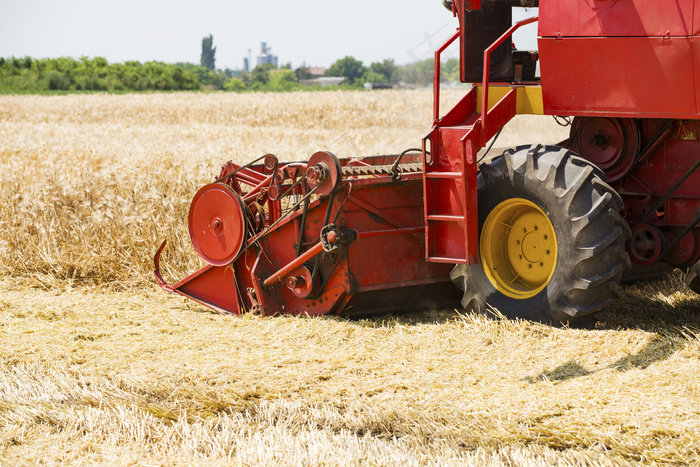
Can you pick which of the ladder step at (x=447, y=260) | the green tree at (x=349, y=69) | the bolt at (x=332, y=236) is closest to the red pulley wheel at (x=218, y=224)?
the bolt at (x=332, y=236)

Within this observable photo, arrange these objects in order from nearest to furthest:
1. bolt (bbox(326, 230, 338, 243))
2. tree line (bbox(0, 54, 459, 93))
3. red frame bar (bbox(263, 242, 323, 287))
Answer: bolt (bbox(326, 230, 338, 243)) < red frame bar (bbox(263, 242, 323, 287)) < tree line (bbox(0, 54, 459, 93))

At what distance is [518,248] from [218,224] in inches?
94.0

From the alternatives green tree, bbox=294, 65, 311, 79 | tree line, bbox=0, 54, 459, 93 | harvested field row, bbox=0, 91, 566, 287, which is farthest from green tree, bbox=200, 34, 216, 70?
harvested field row, bbox=0, 91, 566, 287

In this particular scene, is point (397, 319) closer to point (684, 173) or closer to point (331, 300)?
point (331, 300)

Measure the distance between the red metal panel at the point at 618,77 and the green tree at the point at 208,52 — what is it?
481 ft

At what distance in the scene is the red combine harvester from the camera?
475 cm

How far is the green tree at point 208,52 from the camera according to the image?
5753 inches

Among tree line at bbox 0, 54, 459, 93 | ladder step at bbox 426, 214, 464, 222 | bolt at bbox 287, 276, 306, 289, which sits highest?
tree line at bbox 0, 54, 459, 93

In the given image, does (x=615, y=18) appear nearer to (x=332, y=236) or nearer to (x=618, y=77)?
(x=618, y=77)

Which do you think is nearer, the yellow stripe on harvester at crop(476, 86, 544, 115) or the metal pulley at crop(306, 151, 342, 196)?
the yellow stripe on harvester at crop(476, 86, 544, 115)

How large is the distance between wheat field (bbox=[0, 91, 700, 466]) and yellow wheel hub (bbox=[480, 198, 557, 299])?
13.1 inches

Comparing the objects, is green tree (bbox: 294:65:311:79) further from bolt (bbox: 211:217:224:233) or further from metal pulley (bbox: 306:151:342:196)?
metal pulley (bbox: 306:151:342:196)

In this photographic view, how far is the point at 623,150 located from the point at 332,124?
17.9m

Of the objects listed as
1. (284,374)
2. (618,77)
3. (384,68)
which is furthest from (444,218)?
(384,68)
